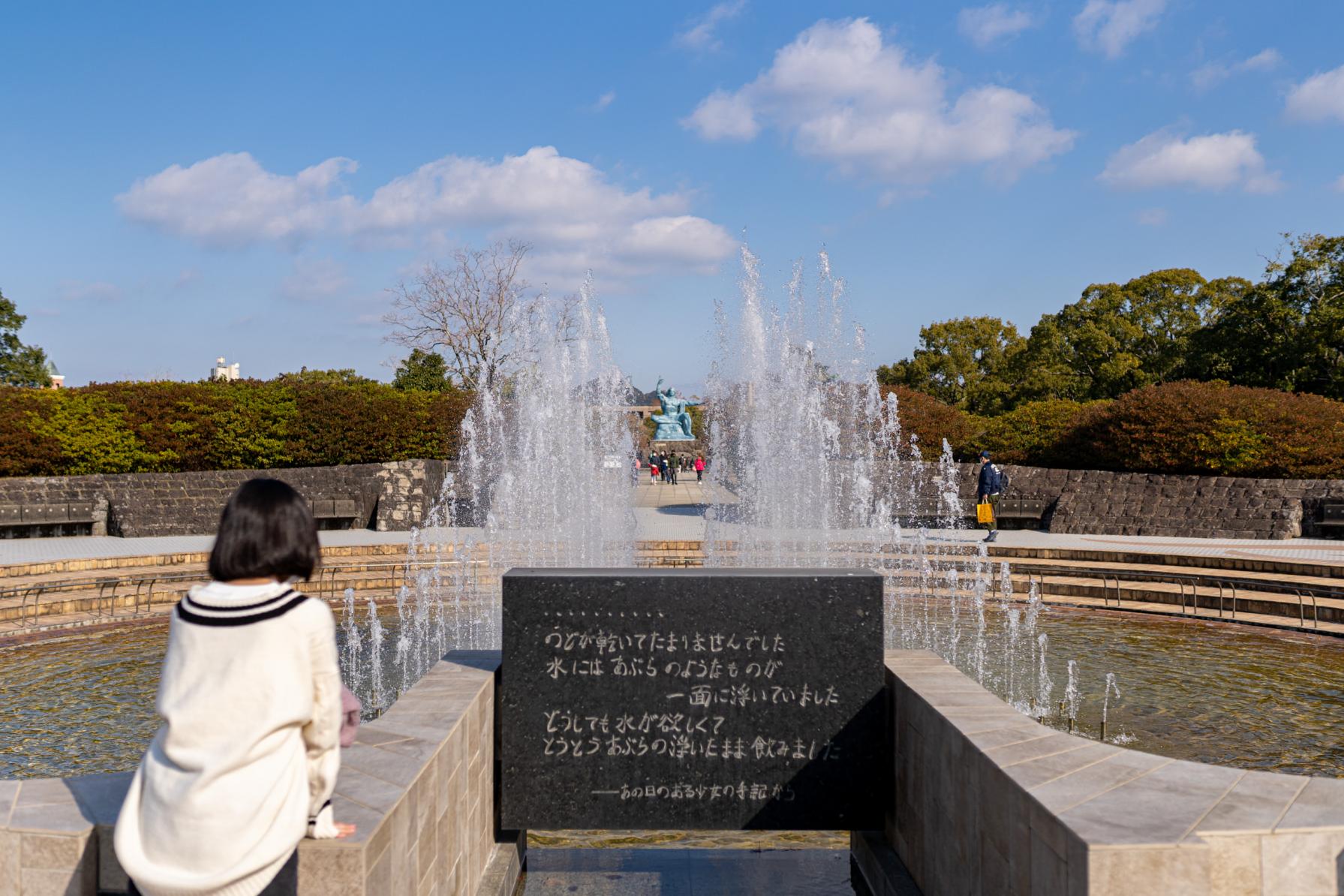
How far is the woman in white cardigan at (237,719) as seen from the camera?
216cm

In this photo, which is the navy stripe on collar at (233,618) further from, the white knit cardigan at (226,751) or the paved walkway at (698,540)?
the paved walkway at (698,540)

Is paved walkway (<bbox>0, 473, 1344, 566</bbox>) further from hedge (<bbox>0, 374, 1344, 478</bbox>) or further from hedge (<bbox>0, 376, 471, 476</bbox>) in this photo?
hedge (<bbox>0, 376, 471, 476</bbox>)

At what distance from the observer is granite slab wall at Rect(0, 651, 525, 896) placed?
8.54ft

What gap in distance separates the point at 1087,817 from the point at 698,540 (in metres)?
13.0

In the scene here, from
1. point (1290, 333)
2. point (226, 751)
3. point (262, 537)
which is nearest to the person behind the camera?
point (226, 751)

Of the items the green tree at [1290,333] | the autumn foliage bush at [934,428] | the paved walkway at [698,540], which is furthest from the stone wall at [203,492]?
the green tree at [1290,333]

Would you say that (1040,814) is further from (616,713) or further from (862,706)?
(616,713)

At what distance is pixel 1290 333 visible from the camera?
2662cm

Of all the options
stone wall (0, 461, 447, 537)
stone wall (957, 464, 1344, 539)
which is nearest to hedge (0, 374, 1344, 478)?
stone wall (957, 464, 1344, 539)

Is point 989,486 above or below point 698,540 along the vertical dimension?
above

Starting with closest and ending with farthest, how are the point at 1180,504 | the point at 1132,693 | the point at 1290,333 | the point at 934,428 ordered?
the point at 1132,693, the point at 1180,504, the point at 934,428, the point at 1290,333

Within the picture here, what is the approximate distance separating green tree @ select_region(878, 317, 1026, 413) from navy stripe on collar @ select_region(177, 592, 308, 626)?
152ft

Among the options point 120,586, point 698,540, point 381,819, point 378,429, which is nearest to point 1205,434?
point 698,540

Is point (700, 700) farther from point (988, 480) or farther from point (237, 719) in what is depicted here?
point (988, 480)
